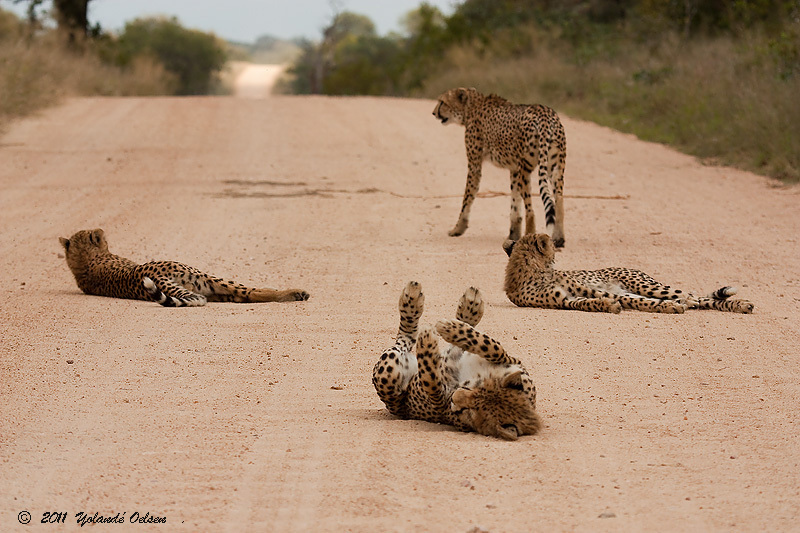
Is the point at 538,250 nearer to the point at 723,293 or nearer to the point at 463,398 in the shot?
the point at 723,293

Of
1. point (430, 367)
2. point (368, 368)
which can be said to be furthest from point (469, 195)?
point (430, 367)

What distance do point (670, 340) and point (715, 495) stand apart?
2.69m

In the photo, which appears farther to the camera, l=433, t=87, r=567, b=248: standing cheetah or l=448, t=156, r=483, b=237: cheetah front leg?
l=448, t=156, r=483, b=237: cheetah front leg

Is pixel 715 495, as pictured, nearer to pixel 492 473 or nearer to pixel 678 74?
pixel 492 473

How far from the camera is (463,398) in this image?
193 inches

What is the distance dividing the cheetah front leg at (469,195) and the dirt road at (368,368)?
0.19m

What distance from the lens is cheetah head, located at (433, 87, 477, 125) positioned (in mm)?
11320

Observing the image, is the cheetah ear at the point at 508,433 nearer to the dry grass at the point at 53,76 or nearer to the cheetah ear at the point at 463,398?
the cheetah ear at the point at 463,398

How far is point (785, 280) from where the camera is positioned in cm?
865

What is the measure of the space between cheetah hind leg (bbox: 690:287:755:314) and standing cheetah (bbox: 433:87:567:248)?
95.4 inches

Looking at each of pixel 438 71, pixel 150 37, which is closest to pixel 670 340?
pixel 438 71

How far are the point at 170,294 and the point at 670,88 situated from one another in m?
13.2

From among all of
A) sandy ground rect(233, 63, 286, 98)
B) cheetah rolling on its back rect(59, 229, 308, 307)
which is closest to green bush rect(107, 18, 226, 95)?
sandy ground rect(233, 63, 286, 98)

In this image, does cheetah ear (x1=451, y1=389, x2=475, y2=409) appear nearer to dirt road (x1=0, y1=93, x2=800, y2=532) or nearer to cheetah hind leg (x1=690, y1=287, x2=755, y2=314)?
dirt road (x1=0, y1=93, x2=800, y2=532)
